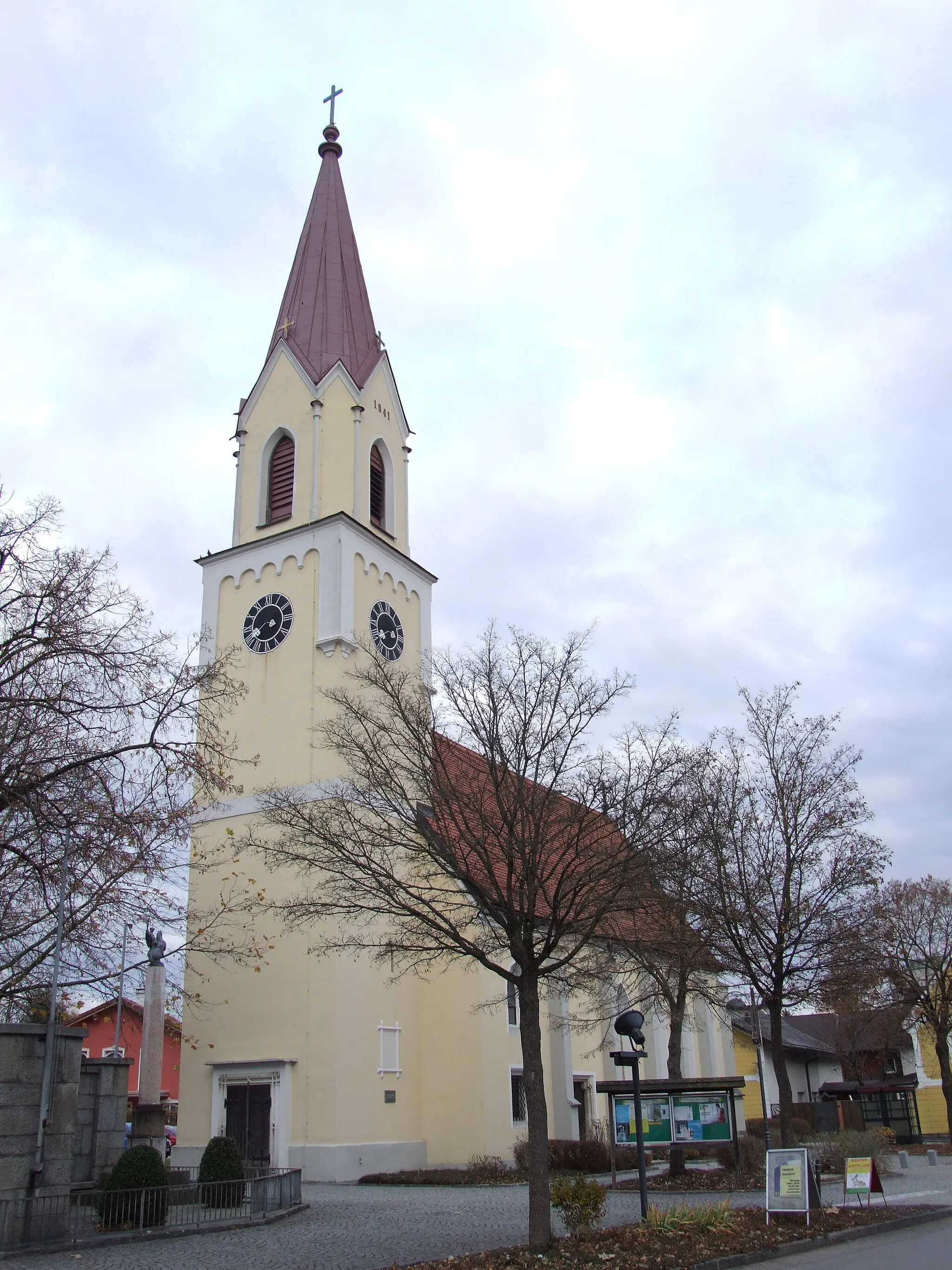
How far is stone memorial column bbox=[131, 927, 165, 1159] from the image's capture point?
19422 mm

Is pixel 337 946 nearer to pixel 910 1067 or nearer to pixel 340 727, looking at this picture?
pixel 340 727

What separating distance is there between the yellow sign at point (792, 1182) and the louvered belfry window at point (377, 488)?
22.0 m

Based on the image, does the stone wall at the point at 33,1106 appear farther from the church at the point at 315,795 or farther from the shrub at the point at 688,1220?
the church at the point at 315,795

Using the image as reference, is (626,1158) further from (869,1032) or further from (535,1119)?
(869,1032)

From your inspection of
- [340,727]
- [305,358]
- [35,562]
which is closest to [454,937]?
[340,727]

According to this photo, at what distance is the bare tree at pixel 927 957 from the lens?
116 feet

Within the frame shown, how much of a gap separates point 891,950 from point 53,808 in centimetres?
2896

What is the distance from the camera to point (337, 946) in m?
15.5

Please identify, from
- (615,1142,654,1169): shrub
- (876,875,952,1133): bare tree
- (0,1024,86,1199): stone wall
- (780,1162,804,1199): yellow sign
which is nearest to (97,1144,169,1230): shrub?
(0,1024,86,1199): stone wall

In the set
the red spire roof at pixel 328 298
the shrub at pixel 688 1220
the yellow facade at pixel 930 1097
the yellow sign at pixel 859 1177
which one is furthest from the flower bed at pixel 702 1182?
the yellow facade at pixel 930 1097

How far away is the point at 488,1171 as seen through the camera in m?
23.6

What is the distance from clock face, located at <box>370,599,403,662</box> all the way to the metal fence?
14934 millimetres

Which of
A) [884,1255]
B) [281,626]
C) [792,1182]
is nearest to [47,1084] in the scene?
[792,1182]

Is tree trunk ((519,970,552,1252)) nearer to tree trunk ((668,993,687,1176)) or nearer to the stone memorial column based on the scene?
the stone memorial column
